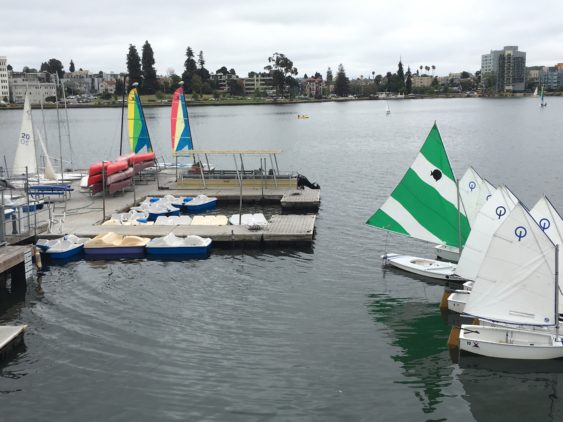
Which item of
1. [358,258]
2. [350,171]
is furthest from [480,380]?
[350,171]

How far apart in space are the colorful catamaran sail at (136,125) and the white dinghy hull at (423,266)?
99.4 ft

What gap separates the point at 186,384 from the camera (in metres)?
18.3

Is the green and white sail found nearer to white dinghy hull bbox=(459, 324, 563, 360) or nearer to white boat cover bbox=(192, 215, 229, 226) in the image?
white dinghy hull bbox=(459, 324, 563, 360)

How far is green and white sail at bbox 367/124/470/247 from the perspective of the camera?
26594 millimetres

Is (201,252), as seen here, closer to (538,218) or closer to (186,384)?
(186,384)

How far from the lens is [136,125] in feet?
175

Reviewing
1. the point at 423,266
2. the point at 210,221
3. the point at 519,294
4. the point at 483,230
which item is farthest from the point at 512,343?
the point at 210,221

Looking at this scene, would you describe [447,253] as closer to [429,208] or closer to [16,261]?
[429,208]

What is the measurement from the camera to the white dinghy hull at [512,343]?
1941 centimetres

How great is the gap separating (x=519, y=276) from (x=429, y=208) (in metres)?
7.93

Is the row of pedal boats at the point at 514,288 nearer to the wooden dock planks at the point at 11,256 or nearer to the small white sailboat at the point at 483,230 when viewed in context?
the small white sailboat at the point at 483,230

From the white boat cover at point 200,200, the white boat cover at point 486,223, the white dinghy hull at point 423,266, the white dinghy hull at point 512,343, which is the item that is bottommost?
the white dinghy hull at point 512,343

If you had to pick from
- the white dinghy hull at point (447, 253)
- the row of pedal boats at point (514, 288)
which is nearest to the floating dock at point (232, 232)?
the white dinghy hull at point (447, 253)

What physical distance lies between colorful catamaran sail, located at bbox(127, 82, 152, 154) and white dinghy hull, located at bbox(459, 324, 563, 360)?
128ft
